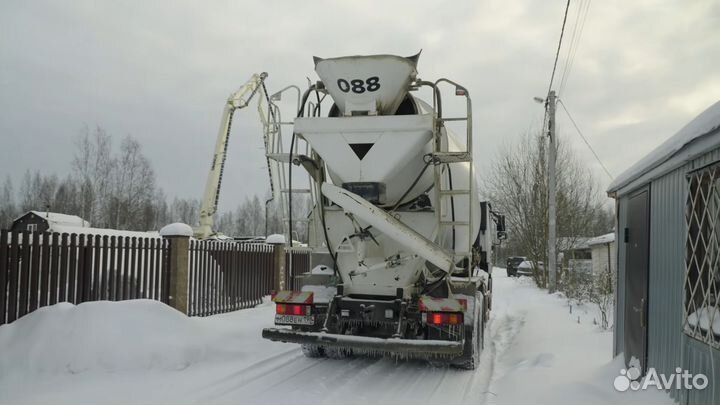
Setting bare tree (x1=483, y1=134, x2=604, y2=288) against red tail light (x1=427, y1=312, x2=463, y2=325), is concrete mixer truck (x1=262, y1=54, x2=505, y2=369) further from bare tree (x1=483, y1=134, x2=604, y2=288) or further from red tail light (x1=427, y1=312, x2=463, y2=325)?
bare tree (x1=483, y1=134, x2=604, y2=288)

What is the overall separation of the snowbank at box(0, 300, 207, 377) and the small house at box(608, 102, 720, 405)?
5.65 meters

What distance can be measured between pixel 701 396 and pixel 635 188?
2697mm

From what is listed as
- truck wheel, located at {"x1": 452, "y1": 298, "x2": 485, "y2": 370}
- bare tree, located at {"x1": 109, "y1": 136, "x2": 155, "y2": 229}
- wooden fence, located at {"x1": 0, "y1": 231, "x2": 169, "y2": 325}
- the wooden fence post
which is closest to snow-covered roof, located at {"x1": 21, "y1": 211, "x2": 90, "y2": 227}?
bare tree, located at {"x1": 109, "y1": 136, "x2": 155, "y2": 229}

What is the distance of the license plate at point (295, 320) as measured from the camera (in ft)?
22.5

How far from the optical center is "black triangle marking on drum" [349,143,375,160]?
625 centimetres

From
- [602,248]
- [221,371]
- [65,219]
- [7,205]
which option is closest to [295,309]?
[221,371]

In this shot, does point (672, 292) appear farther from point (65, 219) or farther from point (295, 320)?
point (65, 219)

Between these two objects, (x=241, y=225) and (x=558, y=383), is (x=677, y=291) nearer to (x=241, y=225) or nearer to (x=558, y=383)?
(x=558, y=383)

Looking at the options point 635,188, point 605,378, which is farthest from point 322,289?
point 635,188

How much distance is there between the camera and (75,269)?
8.17 m

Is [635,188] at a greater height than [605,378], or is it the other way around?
[635,188]

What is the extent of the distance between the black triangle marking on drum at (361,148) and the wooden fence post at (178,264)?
5242mm

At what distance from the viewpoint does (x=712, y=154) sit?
3.78 m

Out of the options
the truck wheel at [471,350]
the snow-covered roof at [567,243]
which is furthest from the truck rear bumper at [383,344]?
the snow-covered roof at [567,243]
